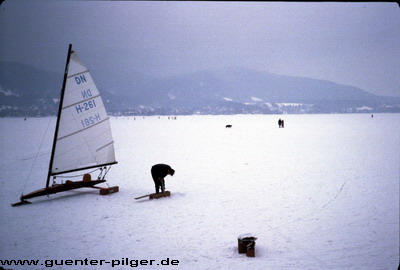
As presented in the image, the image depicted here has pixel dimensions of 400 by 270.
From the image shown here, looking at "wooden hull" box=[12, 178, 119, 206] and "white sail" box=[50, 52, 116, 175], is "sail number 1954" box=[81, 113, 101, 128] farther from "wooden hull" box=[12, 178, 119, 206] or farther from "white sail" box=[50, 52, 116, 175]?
"wooden hull" box=[12, 178, 119, 206]

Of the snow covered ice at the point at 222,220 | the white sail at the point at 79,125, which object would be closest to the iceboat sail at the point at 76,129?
the white sail at the point at 79,125

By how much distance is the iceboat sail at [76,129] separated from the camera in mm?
11188

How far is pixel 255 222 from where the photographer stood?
28.6 feet

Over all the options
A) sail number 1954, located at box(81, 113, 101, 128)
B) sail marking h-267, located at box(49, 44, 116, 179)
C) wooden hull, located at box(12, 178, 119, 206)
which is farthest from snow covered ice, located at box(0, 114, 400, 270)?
sail number 1954, located at box(81, 113, 101, 128)

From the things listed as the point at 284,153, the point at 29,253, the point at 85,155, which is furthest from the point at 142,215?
the point at 284,153

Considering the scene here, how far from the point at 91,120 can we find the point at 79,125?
22.7 inches

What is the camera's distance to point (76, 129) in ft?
37.9

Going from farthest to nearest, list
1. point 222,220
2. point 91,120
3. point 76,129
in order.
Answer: point 91,120
point 76,129
point 222,220

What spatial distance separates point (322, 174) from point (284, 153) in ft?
24.8

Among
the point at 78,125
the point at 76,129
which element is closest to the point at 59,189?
the point at 76,129

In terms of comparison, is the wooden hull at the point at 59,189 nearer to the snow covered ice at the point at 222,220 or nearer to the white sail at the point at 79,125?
the snow covered ice at the point at 222,220

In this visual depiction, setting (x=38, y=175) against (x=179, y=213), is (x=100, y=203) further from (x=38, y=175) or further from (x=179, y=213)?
(x=38, y=175)

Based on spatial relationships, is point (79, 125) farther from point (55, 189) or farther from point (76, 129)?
point (55, 189)

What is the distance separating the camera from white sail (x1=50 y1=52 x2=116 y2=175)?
11266mm
